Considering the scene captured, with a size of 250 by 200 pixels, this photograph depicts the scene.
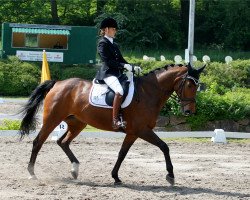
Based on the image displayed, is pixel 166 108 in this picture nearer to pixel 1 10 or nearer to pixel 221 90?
pixel 221 90

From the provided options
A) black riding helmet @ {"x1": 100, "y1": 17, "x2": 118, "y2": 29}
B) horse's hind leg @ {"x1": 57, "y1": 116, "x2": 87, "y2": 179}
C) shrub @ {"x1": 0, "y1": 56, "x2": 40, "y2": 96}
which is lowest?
shrub @ {"x1": 0, "y1": 56, "x2": 40, "y2": 96}

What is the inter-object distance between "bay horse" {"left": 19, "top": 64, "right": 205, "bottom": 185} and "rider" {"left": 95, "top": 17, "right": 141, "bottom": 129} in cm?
22

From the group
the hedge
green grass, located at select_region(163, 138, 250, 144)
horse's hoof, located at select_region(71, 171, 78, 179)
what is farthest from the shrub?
horse's hoof, located at select_region(71, 171, 78, 179)

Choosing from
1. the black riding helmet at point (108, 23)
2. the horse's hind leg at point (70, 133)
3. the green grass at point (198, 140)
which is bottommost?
the green grass at point (198, 140)

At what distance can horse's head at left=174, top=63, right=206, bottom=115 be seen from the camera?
10.2 m

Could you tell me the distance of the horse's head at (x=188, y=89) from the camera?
1020 cm

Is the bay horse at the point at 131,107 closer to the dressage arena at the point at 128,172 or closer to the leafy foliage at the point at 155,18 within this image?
the dressage arena at the point at 128,172

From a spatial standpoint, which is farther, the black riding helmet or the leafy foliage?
the leafy foliage

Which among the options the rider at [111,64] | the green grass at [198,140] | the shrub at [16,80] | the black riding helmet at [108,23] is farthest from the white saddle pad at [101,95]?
the shrub at [16,80]

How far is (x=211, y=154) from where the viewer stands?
45.9ft

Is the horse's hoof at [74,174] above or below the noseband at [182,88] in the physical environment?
below

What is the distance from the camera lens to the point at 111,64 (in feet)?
33.4

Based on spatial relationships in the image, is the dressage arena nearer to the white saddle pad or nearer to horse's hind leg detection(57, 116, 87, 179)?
horse's hind leg detection(57, 116, 87, 179)

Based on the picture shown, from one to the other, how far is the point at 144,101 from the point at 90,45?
26.3 metres
